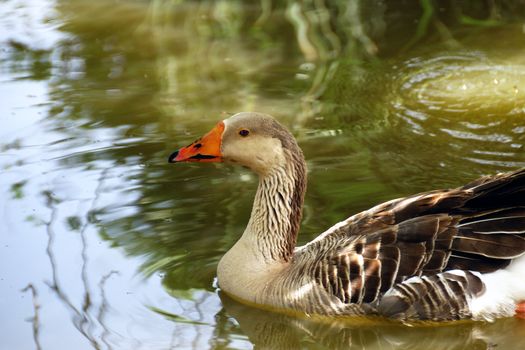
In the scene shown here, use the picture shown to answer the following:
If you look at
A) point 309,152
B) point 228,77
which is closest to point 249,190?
point 309,152

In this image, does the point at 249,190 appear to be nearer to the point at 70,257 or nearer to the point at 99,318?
the point at 70,257

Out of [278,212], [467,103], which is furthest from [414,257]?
[467,103]

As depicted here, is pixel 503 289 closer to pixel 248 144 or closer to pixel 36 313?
Result: pixel 248 144

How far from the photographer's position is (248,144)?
20.6 ft

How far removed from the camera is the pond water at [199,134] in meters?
6.09

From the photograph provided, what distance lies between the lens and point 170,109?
9555 millimetres

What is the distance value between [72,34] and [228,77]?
2.51m

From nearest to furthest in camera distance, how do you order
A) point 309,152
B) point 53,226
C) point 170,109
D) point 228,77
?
point 53,226 < point 309,152 < point 170,109 < point 228,77

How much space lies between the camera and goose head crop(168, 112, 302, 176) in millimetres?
6250

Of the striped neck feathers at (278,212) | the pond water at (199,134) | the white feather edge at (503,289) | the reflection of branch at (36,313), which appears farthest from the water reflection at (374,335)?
the reflection of branch at (36,313)

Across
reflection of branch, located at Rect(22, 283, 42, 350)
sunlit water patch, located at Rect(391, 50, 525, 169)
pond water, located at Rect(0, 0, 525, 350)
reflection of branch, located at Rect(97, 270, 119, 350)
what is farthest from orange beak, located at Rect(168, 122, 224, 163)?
sunlit water patch, located at Rect(391, 50, 525, 169)

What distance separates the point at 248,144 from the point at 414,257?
126 centimetres

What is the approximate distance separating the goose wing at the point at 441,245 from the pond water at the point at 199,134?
29 cm

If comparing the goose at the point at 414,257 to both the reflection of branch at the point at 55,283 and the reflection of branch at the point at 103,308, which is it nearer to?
the reflection of branch at the point at 103,308
